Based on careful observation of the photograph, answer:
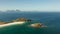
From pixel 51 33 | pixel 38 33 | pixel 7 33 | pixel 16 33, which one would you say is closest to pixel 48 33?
pixel 51 33

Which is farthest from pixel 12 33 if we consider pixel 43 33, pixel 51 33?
pixel 51 33

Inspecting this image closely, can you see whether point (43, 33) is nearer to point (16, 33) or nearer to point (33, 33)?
point (33, 33)

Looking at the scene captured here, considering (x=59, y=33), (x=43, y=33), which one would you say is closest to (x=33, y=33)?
(x=43, y=33)

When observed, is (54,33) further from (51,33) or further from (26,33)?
(26,33)

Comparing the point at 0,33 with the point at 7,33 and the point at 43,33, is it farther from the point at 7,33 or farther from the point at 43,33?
the point at 43,33

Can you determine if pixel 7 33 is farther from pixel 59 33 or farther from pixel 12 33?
pixel 59 33

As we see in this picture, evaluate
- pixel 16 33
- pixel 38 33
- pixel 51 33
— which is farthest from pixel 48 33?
pixel 16 33
